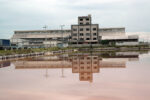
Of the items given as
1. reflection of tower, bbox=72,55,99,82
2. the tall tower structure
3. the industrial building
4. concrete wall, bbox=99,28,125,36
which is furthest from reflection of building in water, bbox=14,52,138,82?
concrete wall, bbox=99,28,125,36

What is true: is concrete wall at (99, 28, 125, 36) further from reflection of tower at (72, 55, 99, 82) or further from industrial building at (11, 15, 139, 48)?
reflection of tower at (72, 55, 99, 82)

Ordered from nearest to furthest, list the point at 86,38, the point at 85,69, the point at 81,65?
the point at 85,69 < the point at 81,65 < the point at 86,38

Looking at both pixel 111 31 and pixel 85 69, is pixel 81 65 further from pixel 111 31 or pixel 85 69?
pixel 111 31

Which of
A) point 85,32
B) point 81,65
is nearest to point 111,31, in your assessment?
point 85,32

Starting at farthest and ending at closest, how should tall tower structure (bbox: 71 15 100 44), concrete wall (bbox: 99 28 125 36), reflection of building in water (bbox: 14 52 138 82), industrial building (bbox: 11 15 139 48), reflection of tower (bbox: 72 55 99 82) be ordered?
1. concrete wall (bbox: 99 28 125 36)
2. tall tower structure (bbox: 71 15 100 44)
3. industrial building (bbox: 11 15 139 48)
4. reflection of building in water (bbox: 14 52 138 82)
5. reflection of tower (bbox: 72 55 99 82)

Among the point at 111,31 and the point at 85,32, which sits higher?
the point at 111,31

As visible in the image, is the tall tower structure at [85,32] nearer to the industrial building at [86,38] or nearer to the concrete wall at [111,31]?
the industrial building at [86,38]

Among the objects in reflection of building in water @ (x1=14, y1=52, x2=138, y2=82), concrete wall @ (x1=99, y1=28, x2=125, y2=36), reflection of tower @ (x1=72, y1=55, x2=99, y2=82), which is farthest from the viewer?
concrete wall @ (x1=99, y1=28, x2=125, y2=36)

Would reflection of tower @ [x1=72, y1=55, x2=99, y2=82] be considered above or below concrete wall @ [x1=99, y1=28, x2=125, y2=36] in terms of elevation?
below

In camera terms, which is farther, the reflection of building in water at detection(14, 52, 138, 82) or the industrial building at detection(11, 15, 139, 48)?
the industrial building at detection(11, 15, 139, 48)

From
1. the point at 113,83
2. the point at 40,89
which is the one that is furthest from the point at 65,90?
the point at 113,83

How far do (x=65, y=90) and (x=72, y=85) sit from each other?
5.84 ft

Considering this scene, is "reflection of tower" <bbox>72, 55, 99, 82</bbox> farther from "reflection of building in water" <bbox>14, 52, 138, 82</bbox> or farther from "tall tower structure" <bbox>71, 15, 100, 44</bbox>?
"tall tower structure" <bbox>71, 15, 100, 44</bbox>

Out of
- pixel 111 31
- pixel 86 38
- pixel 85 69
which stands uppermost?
pixel 111 31
